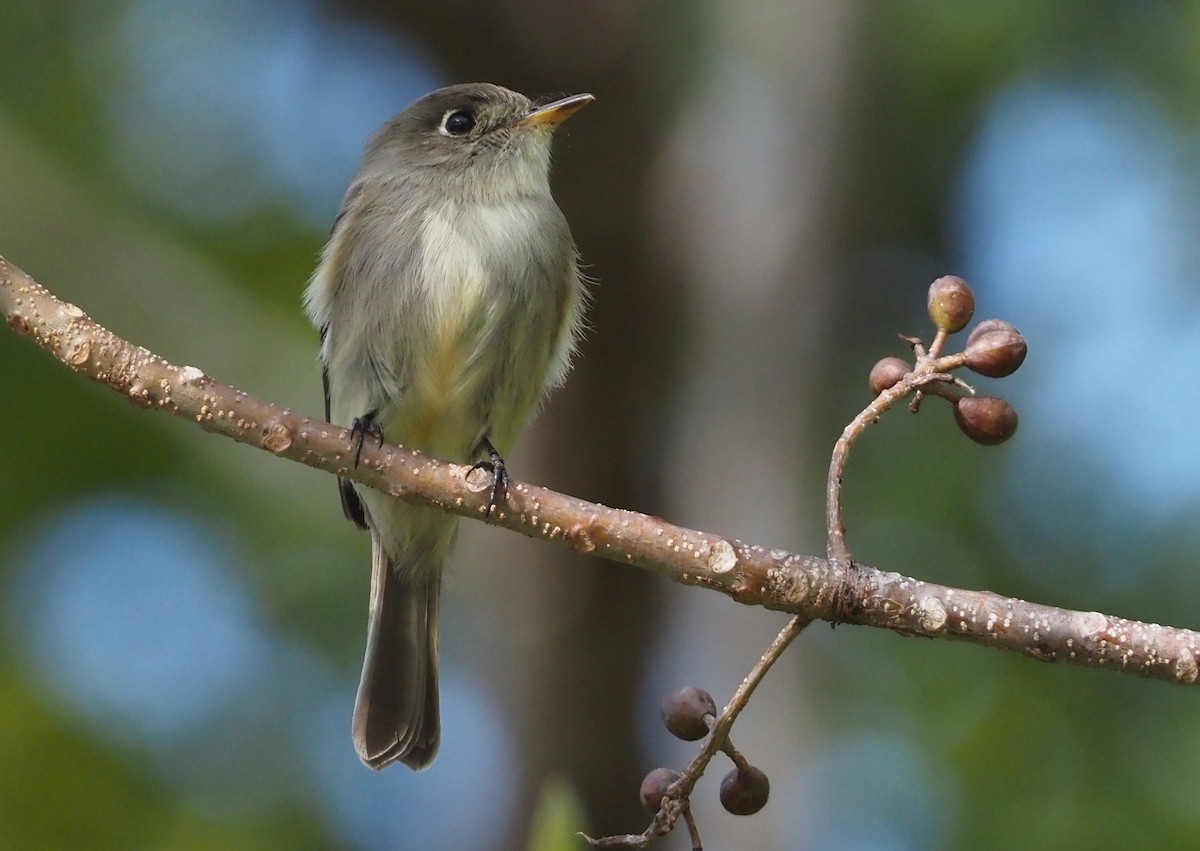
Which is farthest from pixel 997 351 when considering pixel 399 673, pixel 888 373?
pixel 399 673

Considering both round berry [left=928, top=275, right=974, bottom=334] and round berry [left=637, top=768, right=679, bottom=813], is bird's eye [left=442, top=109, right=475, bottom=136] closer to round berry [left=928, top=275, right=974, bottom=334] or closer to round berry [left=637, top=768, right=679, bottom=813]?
round berry [left=928, top=275, right=974, bottom=334]

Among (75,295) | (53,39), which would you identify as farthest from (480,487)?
(53,39)

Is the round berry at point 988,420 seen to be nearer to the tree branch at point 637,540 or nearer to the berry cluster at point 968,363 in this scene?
the berry cluster at point 968,363

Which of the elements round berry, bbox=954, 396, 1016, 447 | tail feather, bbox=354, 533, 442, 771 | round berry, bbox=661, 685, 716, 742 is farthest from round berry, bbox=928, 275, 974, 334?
tail feather, bbox=354, 533, 442, 771

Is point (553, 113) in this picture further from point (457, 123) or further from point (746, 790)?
point (746, 790)

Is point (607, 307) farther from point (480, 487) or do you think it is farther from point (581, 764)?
point (480, 487)
